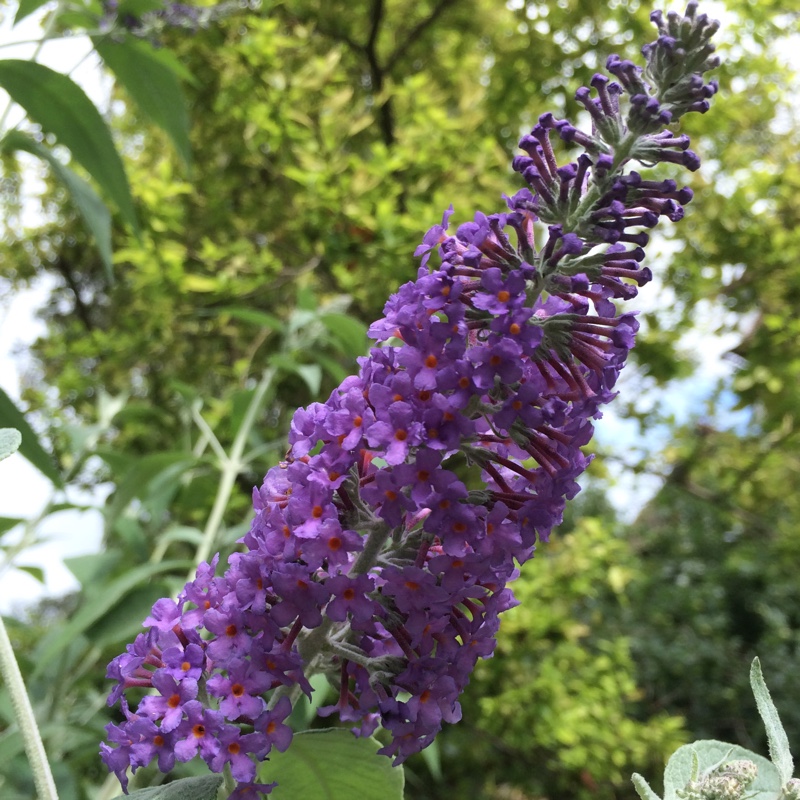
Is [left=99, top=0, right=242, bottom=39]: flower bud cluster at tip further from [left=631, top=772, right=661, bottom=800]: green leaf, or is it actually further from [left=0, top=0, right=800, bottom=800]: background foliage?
[left=631, top=772, right=661, bottom=800]: green leaf

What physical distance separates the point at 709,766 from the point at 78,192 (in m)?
1.10

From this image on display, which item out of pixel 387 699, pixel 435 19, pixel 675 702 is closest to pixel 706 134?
pixel 435 19

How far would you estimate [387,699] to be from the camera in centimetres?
58

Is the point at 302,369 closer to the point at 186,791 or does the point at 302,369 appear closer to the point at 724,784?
the point at 186,791

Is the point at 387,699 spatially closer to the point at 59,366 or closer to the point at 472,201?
the point at 472,201

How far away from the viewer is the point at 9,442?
0.54 m

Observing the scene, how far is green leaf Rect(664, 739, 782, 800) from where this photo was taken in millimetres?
546

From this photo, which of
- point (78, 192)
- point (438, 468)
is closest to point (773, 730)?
point (438, 468)

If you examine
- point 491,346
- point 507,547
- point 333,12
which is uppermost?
point 333,12

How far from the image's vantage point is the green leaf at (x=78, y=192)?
1098mm

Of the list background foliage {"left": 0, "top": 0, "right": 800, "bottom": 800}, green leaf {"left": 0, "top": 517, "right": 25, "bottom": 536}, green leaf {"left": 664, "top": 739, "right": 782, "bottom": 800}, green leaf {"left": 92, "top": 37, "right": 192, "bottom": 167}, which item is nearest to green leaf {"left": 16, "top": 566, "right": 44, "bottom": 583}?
background foliage {"left": 0, "top": 0, "right": 800, "bottom": 800}

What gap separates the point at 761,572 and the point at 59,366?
395 centimetres

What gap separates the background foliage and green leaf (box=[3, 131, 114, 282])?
1.07ft

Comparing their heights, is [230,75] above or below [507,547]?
above
